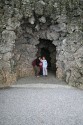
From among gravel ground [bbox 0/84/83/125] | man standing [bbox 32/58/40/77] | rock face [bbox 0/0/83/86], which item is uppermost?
rock face [bbox 0/0/83/86]

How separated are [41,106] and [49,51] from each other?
368 inches

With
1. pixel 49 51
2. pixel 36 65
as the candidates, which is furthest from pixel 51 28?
pixel 49 51

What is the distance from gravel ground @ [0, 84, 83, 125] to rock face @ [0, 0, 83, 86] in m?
1.80

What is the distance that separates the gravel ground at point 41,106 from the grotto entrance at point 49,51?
4954 mm

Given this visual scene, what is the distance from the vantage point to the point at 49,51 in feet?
69.1

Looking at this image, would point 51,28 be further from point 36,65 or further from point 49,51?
point 49,51

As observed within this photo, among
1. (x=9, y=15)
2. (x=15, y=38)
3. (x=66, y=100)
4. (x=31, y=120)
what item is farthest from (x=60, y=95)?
(x=9, y=15)

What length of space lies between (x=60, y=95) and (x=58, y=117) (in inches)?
136

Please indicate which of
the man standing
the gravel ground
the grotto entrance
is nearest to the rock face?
the man standing

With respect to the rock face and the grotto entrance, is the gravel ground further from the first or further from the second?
the grotto entrance

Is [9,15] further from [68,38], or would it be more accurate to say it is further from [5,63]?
[68,38]

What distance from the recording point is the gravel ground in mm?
10407

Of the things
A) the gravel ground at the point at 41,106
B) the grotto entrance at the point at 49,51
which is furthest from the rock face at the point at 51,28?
the grotto entrance at the point at 49,51

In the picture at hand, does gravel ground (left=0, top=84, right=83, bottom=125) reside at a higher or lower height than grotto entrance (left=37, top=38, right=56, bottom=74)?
lower
